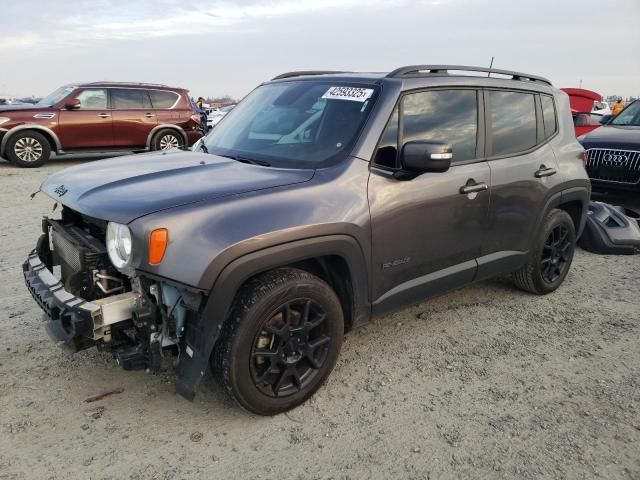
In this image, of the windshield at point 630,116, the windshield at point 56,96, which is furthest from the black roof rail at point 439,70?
the windshield at point 56,96

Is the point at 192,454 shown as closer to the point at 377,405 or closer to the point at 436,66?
the point at 377,405

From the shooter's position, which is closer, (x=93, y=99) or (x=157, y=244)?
(x=157, y=244)

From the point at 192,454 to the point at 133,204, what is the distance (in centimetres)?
124

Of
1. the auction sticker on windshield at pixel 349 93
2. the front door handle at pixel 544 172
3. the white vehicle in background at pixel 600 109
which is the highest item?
the auction sticker on windshield at pixel 349 93

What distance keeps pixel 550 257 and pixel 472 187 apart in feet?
5.11

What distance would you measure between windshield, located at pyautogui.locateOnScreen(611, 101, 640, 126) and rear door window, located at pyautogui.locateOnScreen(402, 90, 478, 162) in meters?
6.29

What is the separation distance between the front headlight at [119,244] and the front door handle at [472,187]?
209 centimetres

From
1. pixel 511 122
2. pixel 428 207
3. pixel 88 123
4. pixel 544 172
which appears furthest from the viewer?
pixel 88 123

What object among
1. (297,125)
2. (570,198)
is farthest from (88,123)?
(570,198)

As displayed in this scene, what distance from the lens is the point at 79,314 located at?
243 centimetres

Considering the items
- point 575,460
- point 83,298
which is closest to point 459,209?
point 575,460

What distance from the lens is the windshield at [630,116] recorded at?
8.47 m

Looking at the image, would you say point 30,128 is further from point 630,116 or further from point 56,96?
point 630,116

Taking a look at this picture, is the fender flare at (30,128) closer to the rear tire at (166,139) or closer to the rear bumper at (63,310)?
the rear tire at (166,139)
